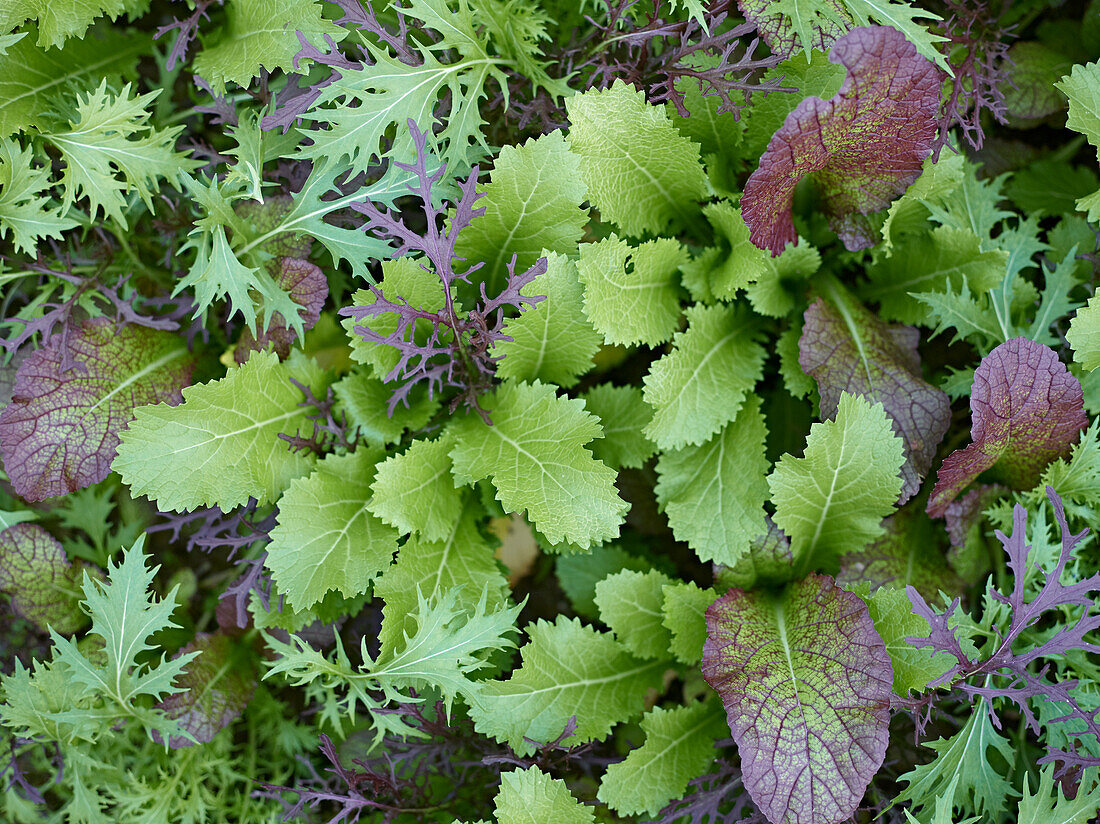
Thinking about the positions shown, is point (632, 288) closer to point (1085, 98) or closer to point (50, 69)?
point (1085, 98)

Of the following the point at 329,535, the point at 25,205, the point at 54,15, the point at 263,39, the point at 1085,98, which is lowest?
the point at 329,535

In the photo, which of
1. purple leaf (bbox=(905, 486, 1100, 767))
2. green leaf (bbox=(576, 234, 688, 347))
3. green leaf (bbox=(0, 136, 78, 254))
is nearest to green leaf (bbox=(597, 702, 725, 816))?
purple leaf (bbox=(905, 486, 1100, 767))

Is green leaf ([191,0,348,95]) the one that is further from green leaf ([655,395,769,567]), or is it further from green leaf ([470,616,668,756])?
green leaf ([470,616,668,756])

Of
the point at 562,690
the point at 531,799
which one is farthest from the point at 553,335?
the point at 531,799

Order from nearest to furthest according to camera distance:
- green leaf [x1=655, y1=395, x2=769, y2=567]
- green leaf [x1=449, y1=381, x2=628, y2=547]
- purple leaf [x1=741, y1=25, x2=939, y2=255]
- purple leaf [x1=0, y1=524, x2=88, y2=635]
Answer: purple leaf [x1=741, y1=25, x2=939, y2=255]
green leaf [x1=449, y1=381, x2=628, y2=547]
green leaf [x1=655, y1=395, x2=769, y2=567]
purple leaf [x1=0, y1=524, x2=88, y2=635]

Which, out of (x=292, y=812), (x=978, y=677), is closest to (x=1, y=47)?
(x=292, y=812)
